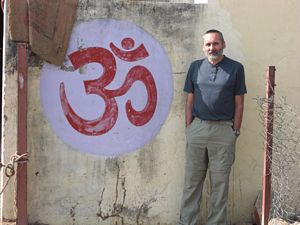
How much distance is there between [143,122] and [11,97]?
4.07 ft

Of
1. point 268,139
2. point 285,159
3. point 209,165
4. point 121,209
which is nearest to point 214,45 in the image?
point 268,139

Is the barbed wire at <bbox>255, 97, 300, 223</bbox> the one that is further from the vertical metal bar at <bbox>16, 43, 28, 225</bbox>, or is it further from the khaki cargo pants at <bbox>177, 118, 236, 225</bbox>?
the vertical metal bar at <bbox>16, 43, 28, 225</bbox>

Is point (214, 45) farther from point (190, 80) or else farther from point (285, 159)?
point (285, 159)

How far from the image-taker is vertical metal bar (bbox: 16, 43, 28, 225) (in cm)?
412

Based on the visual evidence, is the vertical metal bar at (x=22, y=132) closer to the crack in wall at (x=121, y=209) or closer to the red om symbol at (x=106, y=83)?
the red om symbol at (x=106, y=83)

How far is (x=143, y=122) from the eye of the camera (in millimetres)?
4605

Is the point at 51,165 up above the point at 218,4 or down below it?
below

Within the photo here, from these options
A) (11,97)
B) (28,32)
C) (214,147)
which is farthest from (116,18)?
(214,147)

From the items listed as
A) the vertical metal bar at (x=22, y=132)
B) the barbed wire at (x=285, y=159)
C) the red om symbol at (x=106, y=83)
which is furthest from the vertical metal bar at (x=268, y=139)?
the vertical metal bar at (x=22, y=132)

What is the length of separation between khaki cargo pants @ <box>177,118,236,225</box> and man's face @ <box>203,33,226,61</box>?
1.93 feet

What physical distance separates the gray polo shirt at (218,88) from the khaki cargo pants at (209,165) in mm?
94

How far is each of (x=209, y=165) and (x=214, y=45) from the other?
1.09 metres

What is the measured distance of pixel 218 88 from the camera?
4.27 metres

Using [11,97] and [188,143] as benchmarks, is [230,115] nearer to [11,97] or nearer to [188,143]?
[188,143]
